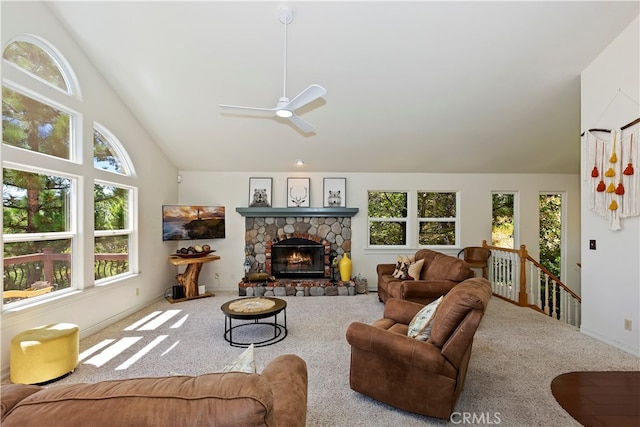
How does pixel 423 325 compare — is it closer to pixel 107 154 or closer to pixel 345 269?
pixel 345 269

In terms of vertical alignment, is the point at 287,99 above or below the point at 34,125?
above

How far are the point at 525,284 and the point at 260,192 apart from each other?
195 inches

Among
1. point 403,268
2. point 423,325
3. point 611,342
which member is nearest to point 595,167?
point 611,342

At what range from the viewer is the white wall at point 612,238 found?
2965mm

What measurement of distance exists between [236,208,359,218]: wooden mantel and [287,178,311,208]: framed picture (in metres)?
0.20

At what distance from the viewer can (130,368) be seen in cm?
276

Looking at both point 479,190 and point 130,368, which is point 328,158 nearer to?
point 479,190

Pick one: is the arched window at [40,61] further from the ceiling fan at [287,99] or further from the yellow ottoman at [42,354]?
the yellow ottoman at [42,354]

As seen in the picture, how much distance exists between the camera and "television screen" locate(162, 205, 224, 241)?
509cm

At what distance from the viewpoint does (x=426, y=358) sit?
6.28ft

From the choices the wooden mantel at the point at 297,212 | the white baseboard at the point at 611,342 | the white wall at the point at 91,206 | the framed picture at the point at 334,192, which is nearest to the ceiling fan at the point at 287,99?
the white wall at the point at 91,206

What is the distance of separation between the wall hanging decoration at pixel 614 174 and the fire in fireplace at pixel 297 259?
164 inches

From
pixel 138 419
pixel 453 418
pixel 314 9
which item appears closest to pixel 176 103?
pixel 314 9

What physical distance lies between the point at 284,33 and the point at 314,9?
404mm
